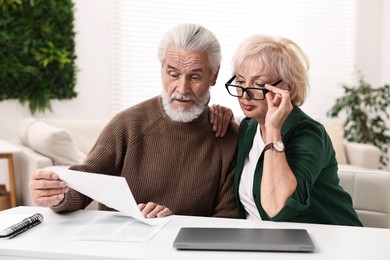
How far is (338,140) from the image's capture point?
461 cm

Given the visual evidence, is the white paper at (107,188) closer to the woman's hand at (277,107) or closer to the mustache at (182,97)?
the woman's hand at (277,107)

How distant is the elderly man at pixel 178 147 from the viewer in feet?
5.90

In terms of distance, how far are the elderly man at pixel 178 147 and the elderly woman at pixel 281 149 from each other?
12 centimetres

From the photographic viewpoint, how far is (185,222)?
1.40 m

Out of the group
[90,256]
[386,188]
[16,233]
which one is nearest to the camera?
[90,256]

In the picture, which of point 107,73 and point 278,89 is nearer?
point 278,89

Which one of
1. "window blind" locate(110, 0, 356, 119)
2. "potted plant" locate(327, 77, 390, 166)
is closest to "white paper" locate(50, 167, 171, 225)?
"window blind" locate(110, 0, 356, 119)

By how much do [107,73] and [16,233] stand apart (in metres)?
3.69

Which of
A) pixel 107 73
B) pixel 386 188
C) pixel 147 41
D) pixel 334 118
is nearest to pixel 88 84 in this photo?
pixel 107 73

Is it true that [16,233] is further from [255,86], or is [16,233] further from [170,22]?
[170,22]

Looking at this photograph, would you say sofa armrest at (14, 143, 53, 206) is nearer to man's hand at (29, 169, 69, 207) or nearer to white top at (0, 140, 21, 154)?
white top at (0, 140, 21, 154)

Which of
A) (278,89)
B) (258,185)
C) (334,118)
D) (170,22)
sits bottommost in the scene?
(334,118)

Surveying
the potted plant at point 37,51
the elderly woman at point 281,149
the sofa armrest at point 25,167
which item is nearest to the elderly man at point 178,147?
the elderly woman at point 281,149

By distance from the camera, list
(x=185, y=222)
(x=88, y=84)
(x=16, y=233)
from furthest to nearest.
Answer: (x=88, y=84) < (x=185, y=222) < (x=16, y=233)
